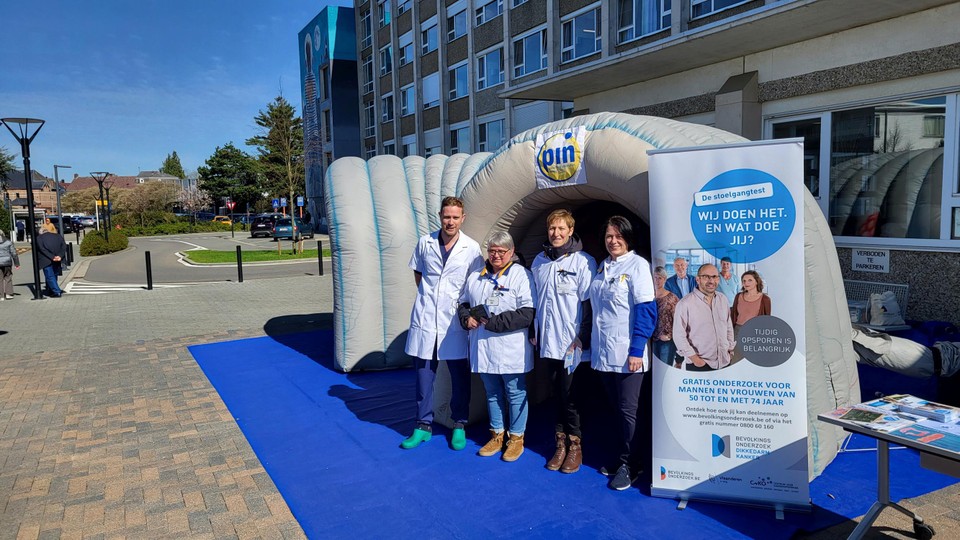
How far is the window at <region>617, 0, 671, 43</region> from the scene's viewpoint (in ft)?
53.7

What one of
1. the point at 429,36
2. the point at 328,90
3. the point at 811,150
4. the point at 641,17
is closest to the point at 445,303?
the point at 811,150

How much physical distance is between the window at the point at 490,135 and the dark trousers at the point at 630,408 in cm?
2185

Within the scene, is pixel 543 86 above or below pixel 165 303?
above

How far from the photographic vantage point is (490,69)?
2619cm

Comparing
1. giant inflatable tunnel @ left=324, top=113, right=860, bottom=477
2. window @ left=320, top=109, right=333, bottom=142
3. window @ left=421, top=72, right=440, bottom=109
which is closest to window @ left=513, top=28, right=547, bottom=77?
window @ left=421, top=72, right=440, bottom=109

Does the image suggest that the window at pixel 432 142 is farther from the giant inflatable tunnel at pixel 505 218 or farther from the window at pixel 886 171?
the window at pixel 886 171

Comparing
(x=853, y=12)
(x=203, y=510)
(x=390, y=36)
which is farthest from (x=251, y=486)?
(x=390, y=36)

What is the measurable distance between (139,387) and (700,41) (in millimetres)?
8429

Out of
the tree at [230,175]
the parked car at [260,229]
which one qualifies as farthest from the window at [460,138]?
the tree at [230,175]

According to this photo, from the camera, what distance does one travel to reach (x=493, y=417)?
16.0ft

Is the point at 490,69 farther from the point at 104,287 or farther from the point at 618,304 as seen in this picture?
the point at 618,304

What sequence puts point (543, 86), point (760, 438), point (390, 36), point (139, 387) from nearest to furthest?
point (760, 438)
point (139, 387)
point (543, 86)
point (390, 36)

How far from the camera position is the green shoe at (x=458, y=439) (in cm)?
500

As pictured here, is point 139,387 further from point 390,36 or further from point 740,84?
point 390,36
